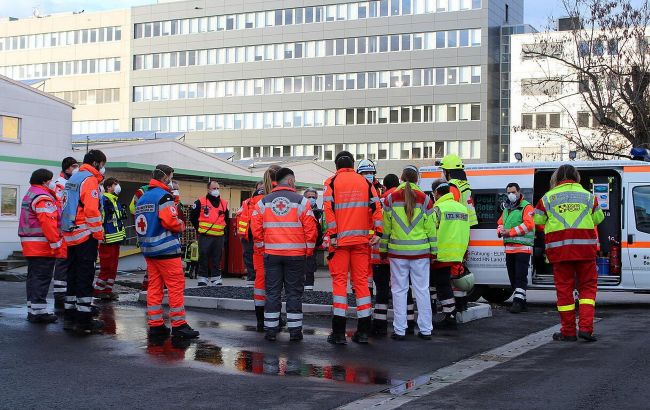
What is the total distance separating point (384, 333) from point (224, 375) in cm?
344

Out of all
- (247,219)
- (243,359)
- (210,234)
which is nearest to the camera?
(243,359)

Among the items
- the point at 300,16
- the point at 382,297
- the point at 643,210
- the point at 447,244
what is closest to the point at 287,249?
the point at 382,297

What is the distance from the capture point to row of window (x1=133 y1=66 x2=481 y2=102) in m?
74.7

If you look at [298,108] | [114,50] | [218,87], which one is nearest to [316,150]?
[298,108]

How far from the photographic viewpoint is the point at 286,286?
10133 millimetres

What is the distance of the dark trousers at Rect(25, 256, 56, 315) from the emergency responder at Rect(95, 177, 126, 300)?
8.34 ft

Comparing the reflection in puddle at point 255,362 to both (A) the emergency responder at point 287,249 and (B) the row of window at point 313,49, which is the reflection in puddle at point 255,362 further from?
(B) the row of window at point 313,49

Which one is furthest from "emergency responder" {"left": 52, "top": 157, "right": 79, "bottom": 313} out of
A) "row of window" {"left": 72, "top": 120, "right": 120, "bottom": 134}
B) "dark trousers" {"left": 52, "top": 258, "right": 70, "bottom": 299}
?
"row of window" {"left": 72, "top": 120, "right": 120, "bottom": 134}

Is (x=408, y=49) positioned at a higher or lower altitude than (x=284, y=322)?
higher

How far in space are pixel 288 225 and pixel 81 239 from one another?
2.77 meters

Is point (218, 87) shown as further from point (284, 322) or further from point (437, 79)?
point (284, 322)

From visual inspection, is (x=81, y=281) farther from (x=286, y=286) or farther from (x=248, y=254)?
(x=248, y=254)

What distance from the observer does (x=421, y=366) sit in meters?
8.75

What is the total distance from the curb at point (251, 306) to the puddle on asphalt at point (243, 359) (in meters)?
1.85
